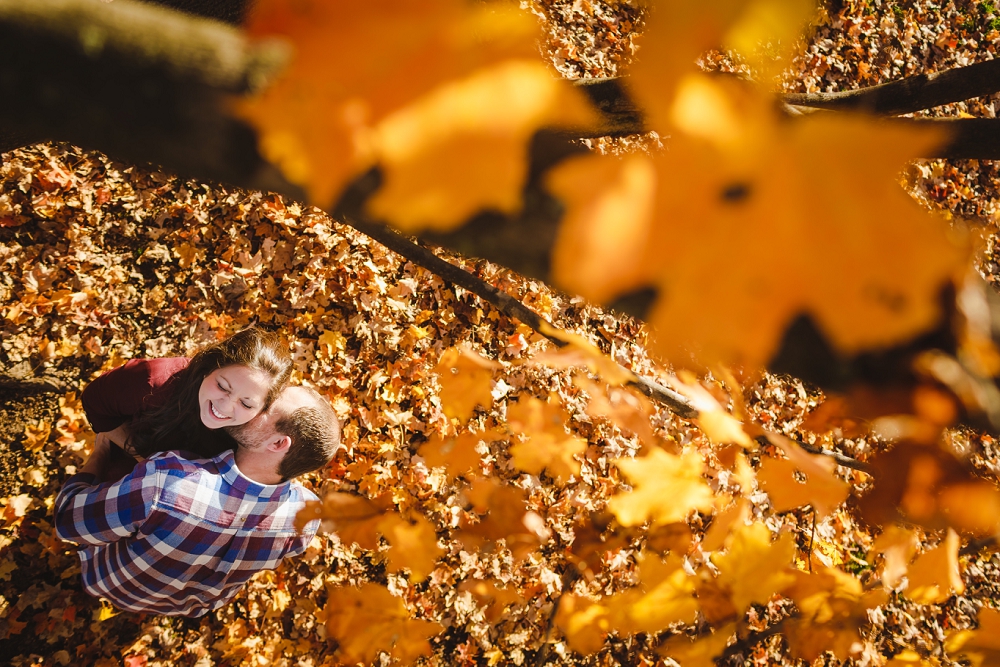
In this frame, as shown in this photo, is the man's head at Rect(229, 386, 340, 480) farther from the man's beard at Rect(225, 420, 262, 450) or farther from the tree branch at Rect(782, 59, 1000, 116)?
the tree branch at Rect(782, 59, 1000, 116)

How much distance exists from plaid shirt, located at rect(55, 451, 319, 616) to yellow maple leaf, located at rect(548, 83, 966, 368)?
2022mm

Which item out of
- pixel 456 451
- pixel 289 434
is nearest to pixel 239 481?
pixel 289 434

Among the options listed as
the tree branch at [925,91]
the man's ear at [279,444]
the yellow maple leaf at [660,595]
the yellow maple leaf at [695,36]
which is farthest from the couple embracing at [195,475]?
the tree branch at [925,91]

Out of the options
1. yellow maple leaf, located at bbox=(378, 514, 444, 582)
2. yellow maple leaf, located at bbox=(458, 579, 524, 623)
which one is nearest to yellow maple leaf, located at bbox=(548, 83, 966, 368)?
yellow maple leaf, located at bbox=(378, 514, 444, 582)

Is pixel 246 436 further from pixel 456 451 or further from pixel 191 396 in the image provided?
pixel 456 451

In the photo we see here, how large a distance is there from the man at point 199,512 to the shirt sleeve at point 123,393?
256mm

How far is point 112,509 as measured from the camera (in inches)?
78.7

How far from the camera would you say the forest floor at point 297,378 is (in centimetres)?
291

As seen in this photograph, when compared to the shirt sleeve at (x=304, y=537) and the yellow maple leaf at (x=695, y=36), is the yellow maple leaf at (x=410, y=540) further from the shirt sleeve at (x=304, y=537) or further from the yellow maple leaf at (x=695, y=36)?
the yellow maple leaf at (x=695, y=36)

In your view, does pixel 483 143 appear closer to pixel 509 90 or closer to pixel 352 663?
pixel 509 90

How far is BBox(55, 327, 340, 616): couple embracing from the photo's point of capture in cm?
202

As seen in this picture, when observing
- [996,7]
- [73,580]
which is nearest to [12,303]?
[73,580]

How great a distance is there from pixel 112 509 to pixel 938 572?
130 inches

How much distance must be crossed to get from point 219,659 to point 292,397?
6.26 feet
